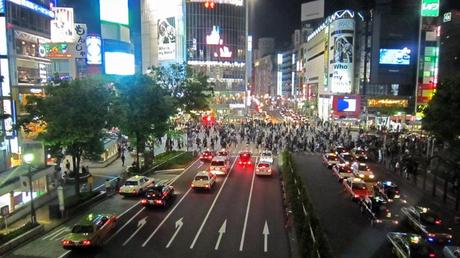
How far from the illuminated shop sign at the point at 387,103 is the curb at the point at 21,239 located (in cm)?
8648

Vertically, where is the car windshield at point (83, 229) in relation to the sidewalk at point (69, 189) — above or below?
above

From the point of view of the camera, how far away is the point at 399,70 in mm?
94625

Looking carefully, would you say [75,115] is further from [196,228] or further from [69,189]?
[196,228]

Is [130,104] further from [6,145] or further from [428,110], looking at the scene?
[428,110]

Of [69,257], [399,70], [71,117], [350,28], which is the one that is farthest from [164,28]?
[69,257]

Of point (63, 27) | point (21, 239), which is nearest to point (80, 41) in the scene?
point (63, 27)

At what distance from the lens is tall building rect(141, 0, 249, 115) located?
105 m

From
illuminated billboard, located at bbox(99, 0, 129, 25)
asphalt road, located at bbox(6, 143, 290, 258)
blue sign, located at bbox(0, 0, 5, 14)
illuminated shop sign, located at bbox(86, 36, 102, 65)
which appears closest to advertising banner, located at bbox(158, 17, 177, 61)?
illuminated shop sign, located at bbox(86, 36, 102, 65)

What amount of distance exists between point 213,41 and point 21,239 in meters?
92.5

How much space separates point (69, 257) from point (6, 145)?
12.2 metres

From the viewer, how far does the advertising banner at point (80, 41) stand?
5607cm

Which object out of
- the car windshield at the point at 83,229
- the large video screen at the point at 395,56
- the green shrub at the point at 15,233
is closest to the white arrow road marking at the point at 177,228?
the car windshield at the point at 83,229

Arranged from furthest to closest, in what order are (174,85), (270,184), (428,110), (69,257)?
(174,85), (270,184), (428,110), (69,257)

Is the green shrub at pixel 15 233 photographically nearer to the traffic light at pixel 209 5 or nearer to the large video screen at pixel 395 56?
the large video screen at pixel 395 56
